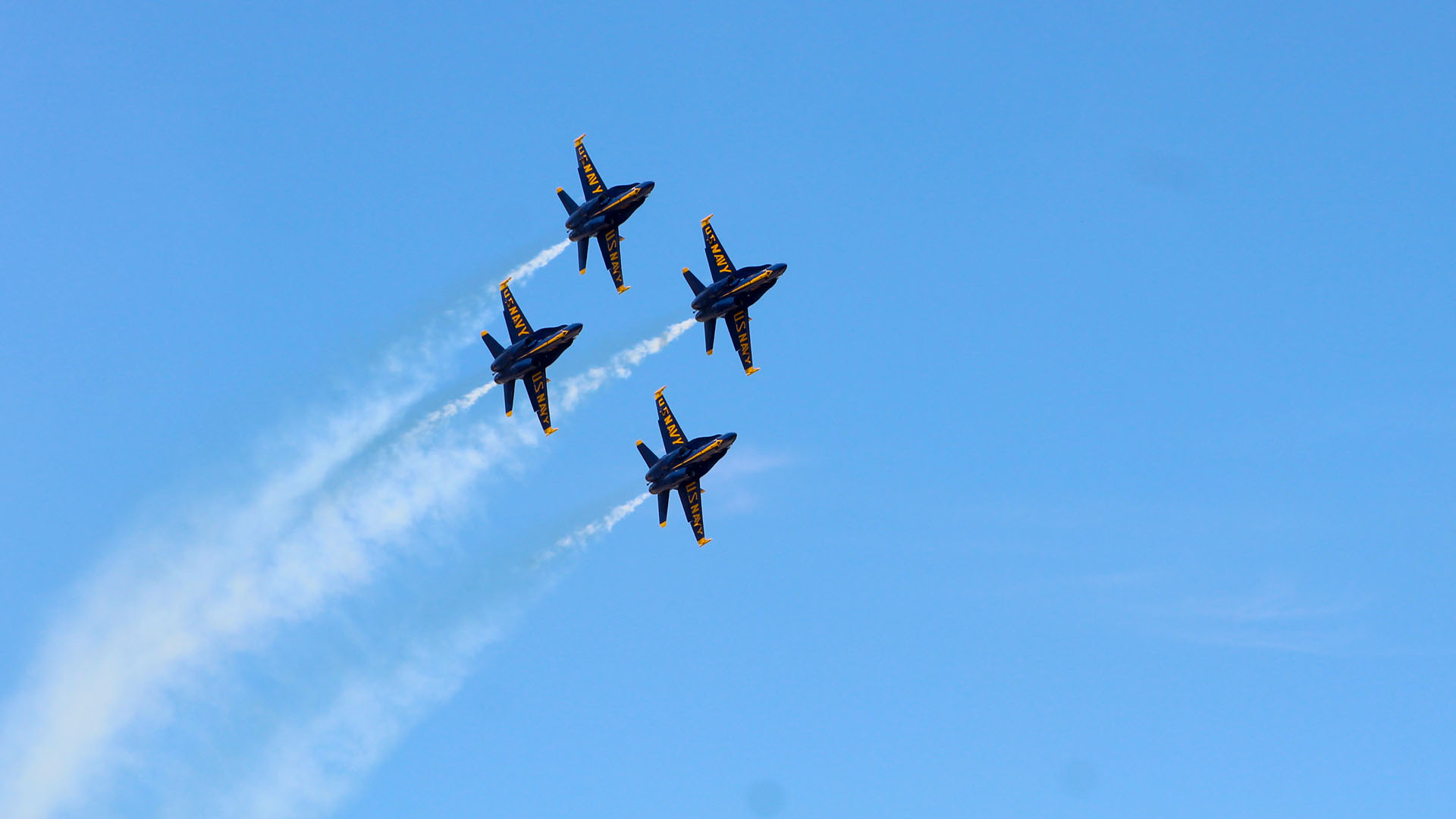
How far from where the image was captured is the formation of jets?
135 metres

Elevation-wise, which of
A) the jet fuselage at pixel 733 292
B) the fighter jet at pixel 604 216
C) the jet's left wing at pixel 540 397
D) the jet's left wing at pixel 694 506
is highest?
the fighter jet at pixel 604 216

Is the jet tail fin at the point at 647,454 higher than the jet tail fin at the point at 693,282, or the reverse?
the jet tail fin at the point at 693,282

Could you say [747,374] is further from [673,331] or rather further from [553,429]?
[553,429]

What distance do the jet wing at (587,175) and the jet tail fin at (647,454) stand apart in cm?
2276

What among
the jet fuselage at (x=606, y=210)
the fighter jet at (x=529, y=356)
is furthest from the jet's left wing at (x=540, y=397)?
the jet fuselage at (x=606, y=210)

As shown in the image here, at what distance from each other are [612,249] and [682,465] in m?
20.4

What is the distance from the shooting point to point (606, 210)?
463 ft

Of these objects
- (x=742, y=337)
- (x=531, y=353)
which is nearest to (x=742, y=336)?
(x=742, y=337)

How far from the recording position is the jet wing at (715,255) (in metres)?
138

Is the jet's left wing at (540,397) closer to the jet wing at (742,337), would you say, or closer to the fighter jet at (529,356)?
the fighter jet at (529,356)

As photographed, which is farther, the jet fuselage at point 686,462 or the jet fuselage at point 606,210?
the jet fuselage at point 606,210

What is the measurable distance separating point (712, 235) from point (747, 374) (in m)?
11.9

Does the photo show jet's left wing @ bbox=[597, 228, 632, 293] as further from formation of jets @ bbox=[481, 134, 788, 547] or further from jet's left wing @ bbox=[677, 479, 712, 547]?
jet's left wing @ bbox=[677, 479, 712, 547]

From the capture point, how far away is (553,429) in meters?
140
